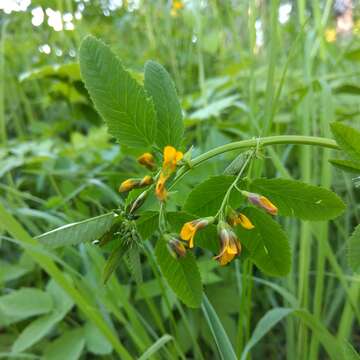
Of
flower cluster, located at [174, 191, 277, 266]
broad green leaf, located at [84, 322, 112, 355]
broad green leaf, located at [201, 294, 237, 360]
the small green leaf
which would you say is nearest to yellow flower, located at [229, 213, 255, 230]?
flower cluster, located at [174, 191, 277, 266]

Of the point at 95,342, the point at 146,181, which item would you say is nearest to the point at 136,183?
the point at 146,181

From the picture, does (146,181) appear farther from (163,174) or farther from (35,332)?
(35,332)

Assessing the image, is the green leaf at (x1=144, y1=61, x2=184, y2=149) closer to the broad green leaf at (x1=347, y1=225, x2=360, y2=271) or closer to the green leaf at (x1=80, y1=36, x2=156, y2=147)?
the green leaf at (x1=80, y1=36, x2=156, y2=147)

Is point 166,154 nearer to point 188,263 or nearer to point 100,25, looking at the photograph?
point 188,263

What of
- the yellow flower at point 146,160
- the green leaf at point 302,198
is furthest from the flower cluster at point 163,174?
the green leaf at point 302,198

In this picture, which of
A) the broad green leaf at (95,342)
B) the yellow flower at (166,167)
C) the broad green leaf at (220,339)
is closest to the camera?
the yellow flower at (166,167)

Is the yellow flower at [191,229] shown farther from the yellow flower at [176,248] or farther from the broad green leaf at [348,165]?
the broad green leaf at [348,165]

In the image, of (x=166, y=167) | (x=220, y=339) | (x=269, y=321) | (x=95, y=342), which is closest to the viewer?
(x=166, y=167)

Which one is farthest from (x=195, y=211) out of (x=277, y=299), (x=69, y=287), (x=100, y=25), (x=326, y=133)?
(x=100, y=25)
